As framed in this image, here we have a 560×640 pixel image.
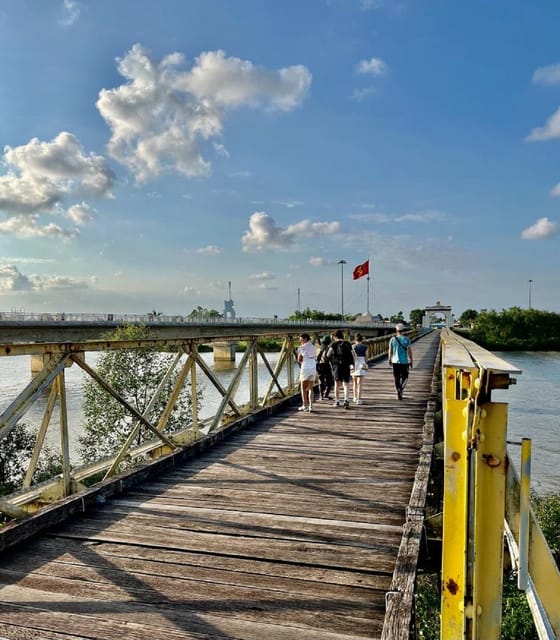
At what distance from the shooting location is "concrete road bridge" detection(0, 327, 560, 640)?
5.96 feet

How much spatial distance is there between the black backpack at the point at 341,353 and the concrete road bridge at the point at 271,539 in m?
3.84

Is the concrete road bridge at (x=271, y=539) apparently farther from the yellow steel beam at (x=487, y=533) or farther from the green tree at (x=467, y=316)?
the green tree at (x=467, y=316)

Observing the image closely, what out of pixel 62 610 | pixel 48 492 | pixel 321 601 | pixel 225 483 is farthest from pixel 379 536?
pixel 48 492

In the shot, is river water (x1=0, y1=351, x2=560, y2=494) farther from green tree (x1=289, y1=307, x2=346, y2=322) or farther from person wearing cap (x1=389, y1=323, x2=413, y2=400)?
green tree (x1=289, y1=307, x2=346, y2=322)

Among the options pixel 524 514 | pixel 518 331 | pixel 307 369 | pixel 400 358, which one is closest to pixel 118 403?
pixel 307 369

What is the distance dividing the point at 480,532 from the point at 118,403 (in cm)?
2124

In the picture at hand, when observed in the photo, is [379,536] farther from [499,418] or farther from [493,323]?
[493,323]

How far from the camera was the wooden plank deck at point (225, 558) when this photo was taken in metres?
2.68

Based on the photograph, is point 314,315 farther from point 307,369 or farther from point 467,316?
point 307,369

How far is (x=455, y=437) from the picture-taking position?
6.02ft

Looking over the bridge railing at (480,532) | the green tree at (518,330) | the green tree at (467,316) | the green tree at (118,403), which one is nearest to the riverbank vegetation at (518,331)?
the green tree at (518,330)

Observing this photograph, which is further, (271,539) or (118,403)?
(118,403)

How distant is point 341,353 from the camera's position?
986 centimetres

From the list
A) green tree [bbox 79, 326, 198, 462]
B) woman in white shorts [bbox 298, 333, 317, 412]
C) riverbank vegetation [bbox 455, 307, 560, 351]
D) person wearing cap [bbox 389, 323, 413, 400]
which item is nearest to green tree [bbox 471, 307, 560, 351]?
riverbank vegetation [bbox 455, 307, 560, 351]
